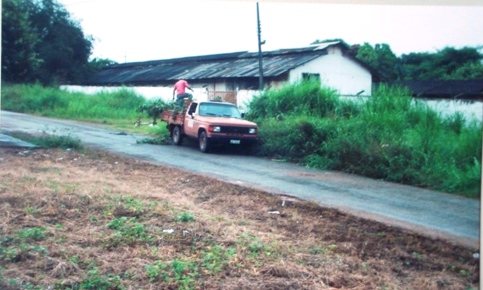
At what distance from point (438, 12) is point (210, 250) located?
2318 mm

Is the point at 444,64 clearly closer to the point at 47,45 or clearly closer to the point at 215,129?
the point at 215,129

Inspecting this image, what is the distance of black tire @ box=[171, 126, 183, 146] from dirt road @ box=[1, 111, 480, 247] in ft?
0.16

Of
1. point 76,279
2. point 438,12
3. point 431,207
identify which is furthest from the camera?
point 438,12

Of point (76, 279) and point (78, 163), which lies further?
point (78, 163)

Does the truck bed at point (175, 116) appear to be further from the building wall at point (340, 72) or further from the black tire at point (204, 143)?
the building wall at point (340, 72)

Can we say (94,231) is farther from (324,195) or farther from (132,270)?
(324,195)

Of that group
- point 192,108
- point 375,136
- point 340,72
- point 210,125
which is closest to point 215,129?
point 210,125

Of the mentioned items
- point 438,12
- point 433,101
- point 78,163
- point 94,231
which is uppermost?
point 438,12

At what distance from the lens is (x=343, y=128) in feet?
15.2

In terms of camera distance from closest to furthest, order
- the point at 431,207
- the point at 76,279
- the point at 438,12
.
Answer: the point at 76,279 < the point at 431,207 < the point at 438,12

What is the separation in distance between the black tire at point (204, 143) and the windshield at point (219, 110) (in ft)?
0.63

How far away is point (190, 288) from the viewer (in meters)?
3.29

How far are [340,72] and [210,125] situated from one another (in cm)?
113

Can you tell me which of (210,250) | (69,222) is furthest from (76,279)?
(210,250)
